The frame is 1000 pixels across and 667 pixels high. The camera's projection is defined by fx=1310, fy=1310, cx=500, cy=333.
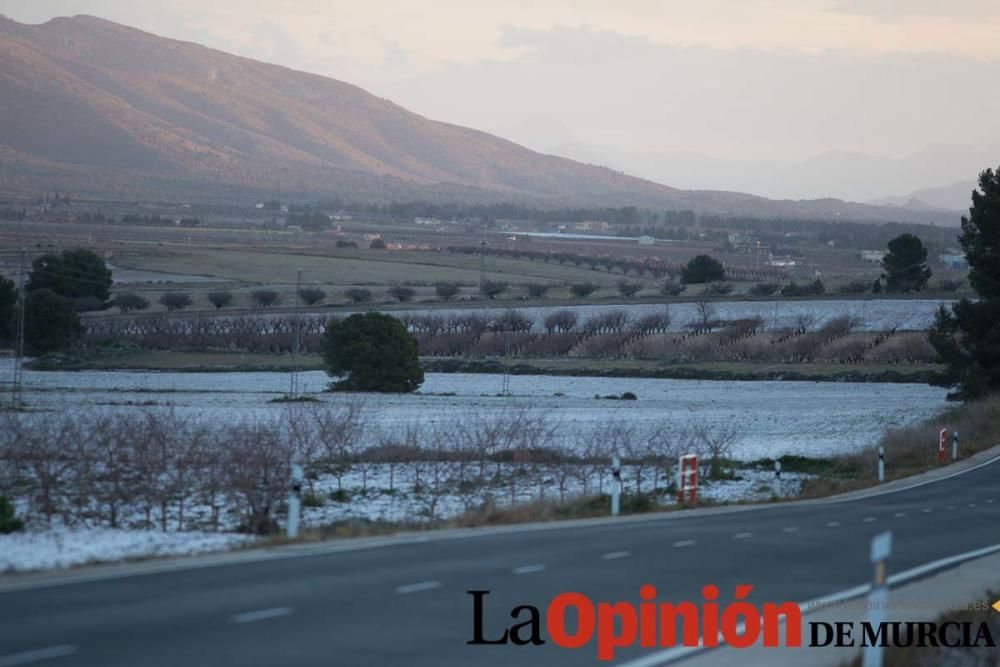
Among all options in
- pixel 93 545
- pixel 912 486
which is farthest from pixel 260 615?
pixel 912 486

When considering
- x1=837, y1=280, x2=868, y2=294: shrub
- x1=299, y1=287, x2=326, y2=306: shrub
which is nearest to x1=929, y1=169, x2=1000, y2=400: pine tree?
x1=837, y1=280, x2=868, y2=294: shrub

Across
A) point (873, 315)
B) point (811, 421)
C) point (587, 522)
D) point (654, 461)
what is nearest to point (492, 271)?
point (873, 315)

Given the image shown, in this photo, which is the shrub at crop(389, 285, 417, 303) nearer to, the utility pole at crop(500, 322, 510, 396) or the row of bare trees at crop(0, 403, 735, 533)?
the utility pole at crop(500, 322, 510, 396)

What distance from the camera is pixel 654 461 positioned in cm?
3022

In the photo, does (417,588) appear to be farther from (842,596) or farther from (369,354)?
(369,354)

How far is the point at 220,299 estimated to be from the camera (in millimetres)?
89188

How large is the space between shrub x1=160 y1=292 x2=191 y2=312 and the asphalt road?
71694 millimetres

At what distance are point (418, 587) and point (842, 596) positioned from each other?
13.5ft

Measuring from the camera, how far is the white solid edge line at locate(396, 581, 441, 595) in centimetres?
1202

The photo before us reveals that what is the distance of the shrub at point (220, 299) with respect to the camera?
89.0 metres

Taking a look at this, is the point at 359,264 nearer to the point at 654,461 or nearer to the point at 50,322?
the point at 50,322

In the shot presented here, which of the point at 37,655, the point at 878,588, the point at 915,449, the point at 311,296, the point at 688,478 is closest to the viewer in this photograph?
the point at 878,588

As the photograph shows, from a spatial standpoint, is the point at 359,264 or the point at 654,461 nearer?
the point at 654,461

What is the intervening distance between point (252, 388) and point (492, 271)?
72.7 m
